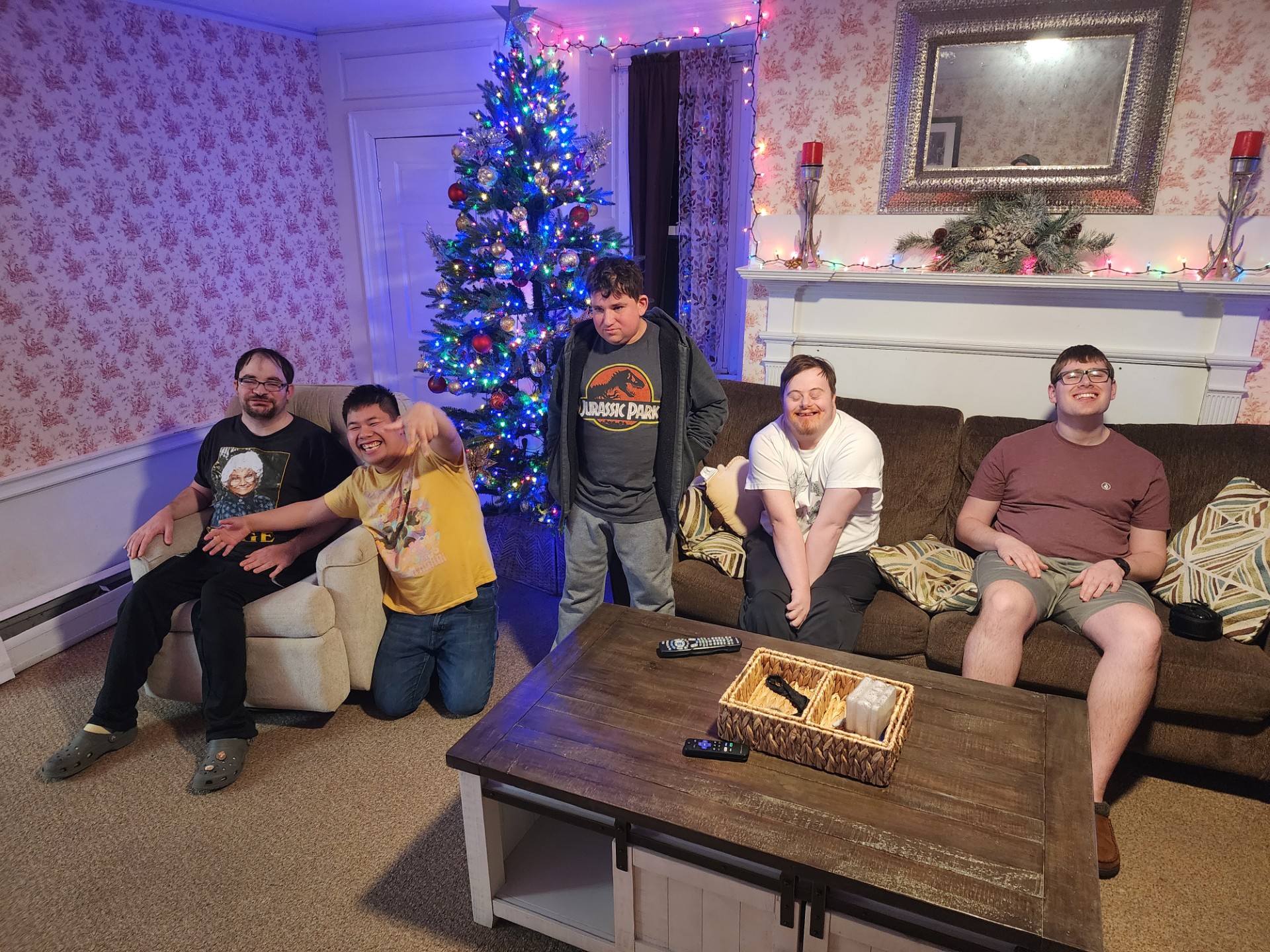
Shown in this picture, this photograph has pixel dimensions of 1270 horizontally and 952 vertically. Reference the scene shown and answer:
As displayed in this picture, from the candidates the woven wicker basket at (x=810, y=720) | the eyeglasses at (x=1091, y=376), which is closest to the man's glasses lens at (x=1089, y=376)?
the eyeglasses at (x=1091, y=376)

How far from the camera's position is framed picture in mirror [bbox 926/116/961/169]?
284cm

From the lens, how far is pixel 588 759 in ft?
5.09

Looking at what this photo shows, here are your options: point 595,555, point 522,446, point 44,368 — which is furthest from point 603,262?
point 44,368

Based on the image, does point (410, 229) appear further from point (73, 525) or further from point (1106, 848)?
point (1106, 848)

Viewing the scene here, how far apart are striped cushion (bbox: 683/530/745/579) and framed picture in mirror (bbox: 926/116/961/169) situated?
1.58 m

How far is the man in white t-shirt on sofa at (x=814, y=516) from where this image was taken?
2.31 m

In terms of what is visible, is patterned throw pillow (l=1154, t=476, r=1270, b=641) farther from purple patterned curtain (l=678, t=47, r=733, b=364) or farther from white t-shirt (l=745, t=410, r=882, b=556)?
purple patterned curtain (l=678, t=47, r=733, b=364)

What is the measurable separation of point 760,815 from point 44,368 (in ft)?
10.3

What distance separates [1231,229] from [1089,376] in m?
0.83

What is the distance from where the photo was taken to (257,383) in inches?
99.7

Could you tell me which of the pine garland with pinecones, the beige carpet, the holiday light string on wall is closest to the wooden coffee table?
the beige carpet

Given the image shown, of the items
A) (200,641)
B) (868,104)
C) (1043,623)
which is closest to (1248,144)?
(868,104)

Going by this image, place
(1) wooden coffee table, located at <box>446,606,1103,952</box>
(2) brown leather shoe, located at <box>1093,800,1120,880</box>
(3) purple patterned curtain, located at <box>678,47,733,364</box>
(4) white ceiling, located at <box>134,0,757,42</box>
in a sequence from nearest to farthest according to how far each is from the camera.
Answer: (1) wooden coffee table, located at <box>446,606,1103,952</box>, (2) brown leather shoe, located at <box>1093,800,1120,880</box>, (4) white ceiling, located at <box>134,0,757,42</box>, (3) purple patterned curtain, located at <box>678,47,733,364</box>

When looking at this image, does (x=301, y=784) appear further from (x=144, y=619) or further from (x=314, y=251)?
(x=314, y=251)
